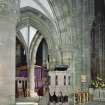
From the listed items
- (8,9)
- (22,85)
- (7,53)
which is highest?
(8,9)

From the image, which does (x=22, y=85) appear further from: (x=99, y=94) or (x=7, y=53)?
(x=7, y=53)

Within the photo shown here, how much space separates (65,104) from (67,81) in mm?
795

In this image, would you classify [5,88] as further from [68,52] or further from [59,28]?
A: [59,28]

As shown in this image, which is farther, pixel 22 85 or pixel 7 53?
pixel 22 85

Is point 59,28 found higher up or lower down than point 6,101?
higher up

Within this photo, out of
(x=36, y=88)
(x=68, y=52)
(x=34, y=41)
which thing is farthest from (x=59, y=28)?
(x=36, y=88)

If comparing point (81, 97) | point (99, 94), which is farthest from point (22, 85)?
point (81, 97)

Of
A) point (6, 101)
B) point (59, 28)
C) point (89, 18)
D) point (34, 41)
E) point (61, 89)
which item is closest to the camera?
point (6, 101)

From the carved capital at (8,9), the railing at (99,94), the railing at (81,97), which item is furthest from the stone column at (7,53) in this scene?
the railing at (99,94)

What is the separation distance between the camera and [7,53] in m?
9.09

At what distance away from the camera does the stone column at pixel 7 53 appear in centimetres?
892

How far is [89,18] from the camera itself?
68.1 feet

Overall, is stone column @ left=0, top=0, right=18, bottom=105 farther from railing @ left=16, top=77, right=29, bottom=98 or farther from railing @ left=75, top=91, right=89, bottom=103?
railing @ left=16, top=77, right=29, bottom=98

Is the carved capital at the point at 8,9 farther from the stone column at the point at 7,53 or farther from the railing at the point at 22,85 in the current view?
the railing at the point at 22,85
